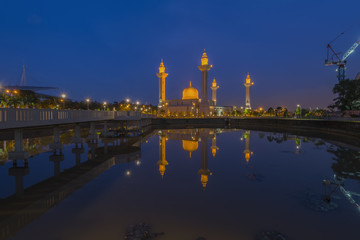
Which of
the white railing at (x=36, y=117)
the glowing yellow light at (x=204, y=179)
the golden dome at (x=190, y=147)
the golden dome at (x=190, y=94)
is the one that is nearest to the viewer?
the white railing at (x=36, y=117)

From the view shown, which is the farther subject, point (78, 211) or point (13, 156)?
point (13, 156)

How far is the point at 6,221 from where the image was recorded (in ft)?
30.6

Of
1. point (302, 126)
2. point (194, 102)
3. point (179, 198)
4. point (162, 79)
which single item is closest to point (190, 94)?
point (194, 102)

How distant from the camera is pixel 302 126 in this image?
6247cm

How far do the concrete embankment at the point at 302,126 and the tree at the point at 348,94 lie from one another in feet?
36.1

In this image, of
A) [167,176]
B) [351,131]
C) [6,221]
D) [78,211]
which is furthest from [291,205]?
[351,131]

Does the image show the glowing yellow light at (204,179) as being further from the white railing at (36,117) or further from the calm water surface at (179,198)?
the white railing at (36,117)

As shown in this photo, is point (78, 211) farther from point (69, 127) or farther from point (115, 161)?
point (69, 127)

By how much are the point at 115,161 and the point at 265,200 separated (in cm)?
1402

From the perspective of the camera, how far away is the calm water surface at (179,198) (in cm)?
874

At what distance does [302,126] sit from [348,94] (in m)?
13.8

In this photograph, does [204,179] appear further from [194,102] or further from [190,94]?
[190,94]

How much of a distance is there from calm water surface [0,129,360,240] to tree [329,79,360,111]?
4851 cm

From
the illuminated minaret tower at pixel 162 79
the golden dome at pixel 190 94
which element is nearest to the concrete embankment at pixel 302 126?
the golden dome at pixel 190 94
